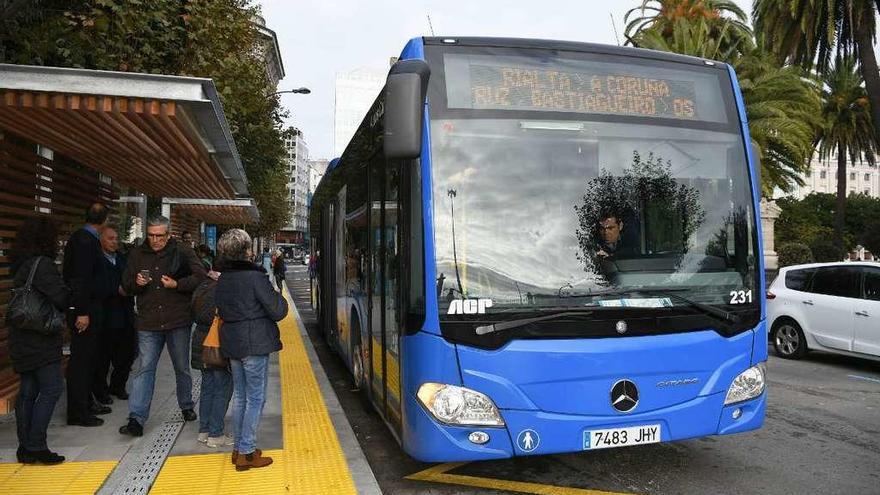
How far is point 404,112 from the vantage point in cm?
393

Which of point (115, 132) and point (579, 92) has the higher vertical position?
point (115, 132)

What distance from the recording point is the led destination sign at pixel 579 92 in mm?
4297

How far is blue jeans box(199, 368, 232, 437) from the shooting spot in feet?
17.4

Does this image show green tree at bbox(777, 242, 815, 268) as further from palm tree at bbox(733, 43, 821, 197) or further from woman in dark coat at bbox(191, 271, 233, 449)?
woman in dark coat at bbox(191, 271, 233, 449)

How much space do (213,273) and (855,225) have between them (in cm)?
8309

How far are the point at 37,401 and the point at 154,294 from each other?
3.77 feet

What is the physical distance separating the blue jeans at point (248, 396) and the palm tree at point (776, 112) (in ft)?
67.4

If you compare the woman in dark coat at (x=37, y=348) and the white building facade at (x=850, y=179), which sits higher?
the white building facade at (x=850, y=179)

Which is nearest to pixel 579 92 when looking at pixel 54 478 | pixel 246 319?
pixel 246 319

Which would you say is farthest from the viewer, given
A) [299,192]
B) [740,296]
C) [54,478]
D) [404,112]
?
[299,192]

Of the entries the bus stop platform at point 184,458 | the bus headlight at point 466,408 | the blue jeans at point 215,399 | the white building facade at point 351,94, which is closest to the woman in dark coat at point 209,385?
the blue jeans at point 215,399

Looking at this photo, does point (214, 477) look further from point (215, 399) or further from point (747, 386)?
point (747, 386)

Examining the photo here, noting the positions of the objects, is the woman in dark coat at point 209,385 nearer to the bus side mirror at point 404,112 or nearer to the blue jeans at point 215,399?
the blue jeans at point 215,399

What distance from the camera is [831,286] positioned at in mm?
9656
